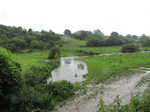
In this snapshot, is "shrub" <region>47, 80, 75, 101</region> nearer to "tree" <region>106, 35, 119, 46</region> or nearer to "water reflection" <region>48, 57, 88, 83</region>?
"water reflection" <region>48, 57, 88, 83</region>

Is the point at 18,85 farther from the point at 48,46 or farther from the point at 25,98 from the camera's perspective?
the point at 48,46

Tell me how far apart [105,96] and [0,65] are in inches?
393

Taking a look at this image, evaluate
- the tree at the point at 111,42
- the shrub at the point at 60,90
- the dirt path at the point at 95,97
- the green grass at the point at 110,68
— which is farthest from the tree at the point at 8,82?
the tree at the point at 111,42

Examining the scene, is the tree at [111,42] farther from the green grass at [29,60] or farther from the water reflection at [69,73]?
the water reflection at [69,73]

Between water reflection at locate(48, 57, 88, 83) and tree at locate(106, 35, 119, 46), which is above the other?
tree at locate(106, 35, 119, 46)

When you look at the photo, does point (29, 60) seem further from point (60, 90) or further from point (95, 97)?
point (95, 97)

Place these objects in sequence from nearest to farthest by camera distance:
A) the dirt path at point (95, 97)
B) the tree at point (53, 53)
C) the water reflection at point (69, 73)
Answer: the dirt path at point (95, 97), the water reflection at point (69, 73), the tree at point (53, 53)

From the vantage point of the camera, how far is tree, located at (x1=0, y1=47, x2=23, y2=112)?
27.1ft

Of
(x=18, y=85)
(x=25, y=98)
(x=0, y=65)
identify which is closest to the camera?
(x=0, y=65)

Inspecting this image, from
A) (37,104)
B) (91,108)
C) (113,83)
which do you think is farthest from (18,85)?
(113,83)

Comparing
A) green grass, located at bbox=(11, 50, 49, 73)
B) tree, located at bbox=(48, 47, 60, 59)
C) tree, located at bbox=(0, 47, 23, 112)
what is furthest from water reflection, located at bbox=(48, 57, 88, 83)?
tree, located at bbox=(48, 47, 60, 59)

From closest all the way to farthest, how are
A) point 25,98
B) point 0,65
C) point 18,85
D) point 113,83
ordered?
point 0,65 < point 18,85 < point 25,98 < point 113,83

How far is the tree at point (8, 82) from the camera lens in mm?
8266

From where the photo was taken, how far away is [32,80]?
52.5 feet
